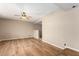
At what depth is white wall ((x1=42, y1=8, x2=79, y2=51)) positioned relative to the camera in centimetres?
164

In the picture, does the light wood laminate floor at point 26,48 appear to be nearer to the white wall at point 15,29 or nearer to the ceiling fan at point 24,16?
the white wall at point 15,29

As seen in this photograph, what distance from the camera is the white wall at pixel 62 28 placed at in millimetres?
1641

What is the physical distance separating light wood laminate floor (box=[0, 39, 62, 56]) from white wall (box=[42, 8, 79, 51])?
0.16 m

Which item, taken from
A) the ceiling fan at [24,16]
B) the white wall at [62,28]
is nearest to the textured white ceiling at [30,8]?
the ceiling fan at [24,16]

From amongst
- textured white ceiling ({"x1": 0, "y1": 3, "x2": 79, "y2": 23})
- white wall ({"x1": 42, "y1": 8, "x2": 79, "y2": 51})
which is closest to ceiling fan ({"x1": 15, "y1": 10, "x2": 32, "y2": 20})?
textured white ceiling ({"x1": 0, "y1": 3, "x2": 79, "y2": 23})

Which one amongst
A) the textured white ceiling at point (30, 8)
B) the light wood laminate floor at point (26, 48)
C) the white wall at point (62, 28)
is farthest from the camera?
the white wall at point (62, 28)

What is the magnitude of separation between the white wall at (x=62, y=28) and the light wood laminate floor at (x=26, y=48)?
16 cm

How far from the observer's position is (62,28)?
1.73 meters

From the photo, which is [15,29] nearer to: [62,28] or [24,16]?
[24,16]

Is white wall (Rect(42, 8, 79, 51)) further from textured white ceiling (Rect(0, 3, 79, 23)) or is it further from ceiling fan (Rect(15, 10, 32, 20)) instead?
ceiling fan (Rect(15, 10, 32, 20))

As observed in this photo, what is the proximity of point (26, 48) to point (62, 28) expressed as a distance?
829mm

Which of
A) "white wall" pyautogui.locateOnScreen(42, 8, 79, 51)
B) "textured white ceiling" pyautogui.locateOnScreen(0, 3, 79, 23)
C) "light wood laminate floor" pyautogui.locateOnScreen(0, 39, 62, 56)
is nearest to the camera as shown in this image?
"textured white ceiling" pyautogui.locateOnScreen(0, 3, 79, 23)

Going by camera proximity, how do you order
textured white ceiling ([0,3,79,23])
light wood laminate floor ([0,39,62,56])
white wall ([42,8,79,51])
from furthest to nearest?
white wall ([42,8,79,51]), light wood laminate floor ([0,39,62,56]), textured white ceiling ([0,3,79,23])

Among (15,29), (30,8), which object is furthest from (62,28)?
(15,29)
